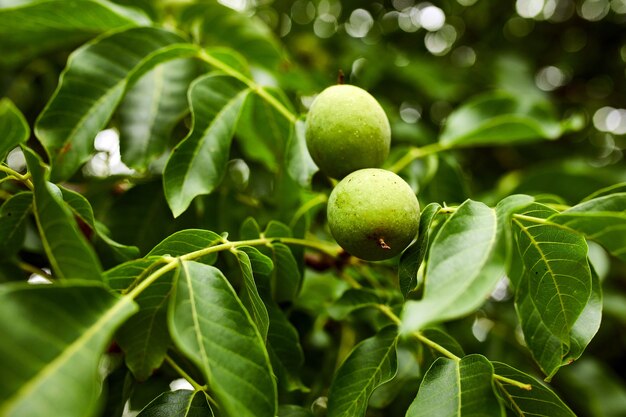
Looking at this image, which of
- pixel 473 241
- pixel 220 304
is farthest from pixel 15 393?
pixel 473 241

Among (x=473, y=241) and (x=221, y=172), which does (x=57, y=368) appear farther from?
(x=221, y=172)

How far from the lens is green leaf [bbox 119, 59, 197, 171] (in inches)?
61.9

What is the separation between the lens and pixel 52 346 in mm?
727

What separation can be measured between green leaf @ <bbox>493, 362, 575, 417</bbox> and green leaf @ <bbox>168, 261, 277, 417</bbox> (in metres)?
0.50

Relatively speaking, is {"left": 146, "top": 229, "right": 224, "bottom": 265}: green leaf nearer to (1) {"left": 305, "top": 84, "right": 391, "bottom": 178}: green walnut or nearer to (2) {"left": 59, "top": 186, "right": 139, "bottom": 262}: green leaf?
(2) {"left": 59, "top": 186, "right": 139, "bottom": 262}: green leaf

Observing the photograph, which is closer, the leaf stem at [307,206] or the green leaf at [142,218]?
the leaf stem at [307,206]

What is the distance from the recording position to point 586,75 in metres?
3.53

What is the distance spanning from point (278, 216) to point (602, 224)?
1047 millimetres

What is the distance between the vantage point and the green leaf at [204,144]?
1313mm

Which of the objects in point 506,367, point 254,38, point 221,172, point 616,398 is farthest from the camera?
point 616,398

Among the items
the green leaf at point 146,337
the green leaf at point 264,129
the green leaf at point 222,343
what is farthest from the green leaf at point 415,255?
the green leaf at point 264,129

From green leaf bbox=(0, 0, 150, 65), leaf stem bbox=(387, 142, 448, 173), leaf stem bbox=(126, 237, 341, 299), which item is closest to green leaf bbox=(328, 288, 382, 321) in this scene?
leaf stem bbox=(126, 237, 341, 299)

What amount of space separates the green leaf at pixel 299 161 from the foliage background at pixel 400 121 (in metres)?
0.16

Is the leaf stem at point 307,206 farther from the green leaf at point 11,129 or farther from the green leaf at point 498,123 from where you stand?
the green leaf at point 11,129
